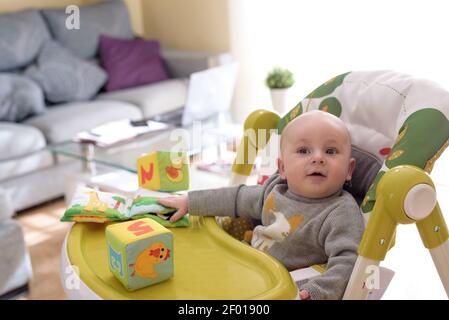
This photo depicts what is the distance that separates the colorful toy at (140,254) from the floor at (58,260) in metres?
1.20

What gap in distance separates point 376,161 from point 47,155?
2.09 m

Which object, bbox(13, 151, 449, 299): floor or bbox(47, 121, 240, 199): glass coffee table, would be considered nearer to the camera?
bbox(13, 151, 449, 299): floor

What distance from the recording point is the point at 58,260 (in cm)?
239

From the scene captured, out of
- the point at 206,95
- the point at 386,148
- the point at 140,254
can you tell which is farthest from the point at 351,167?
the point at 206,95

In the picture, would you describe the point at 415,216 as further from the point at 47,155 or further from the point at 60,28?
the point at 60,28

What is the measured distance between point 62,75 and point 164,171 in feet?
7.36

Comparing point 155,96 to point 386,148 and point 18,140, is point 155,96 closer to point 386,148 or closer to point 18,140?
point 18,140

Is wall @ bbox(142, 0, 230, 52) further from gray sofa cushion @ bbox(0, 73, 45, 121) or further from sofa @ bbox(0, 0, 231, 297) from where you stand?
gray sofa cushion @ bbox(0, 73, 45, 121)

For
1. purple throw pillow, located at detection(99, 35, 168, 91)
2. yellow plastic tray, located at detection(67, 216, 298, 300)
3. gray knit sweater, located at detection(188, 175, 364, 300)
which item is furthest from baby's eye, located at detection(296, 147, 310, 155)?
purple throw pillow, located at detection(99, 35, 168, 91)

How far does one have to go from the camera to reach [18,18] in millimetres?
3410

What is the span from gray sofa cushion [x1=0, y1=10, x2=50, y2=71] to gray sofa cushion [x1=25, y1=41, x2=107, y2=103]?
59 millimetres

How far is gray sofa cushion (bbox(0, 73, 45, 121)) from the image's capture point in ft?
10.1

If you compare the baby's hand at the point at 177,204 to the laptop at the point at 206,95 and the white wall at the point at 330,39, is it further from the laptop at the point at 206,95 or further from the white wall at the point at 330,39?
the white wall at the point at 330,39
